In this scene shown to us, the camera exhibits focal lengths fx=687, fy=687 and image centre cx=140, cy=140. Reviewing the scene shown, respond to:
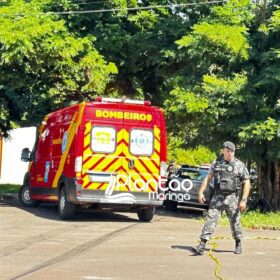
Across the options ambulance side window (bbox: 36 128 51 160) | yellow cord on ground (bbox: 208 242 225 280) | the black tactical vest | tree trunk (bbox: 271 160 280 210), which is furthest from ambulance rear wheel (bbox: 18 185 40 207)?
the black tactical vest

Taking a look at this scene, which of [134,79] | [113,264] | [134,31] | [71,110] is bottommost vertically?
[113,264]

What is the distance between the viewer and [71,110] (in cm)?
1587

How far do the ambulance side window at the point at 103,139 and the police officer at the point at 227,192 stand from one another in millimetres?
4961

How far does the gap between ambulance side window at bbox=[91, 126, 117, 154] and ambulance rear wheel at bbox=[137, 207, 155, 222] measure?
1795 millimetres

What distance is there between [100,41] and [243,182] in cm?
1006

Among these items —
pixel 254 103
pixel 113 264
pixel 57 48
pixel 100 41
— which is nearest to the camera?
pixel 113 264

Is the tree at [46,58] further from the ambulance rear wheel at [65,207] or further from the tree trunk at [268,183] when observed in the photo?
the tree trunk at [268,183]

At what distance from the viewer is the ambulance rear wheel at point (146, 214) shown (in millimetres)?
16117

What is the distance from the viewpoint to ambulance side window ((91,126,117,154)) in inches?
597

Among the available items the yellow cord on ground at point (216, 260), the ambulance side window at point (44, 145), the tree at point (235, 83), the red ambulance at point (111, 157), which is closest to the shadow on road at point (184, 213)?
the tree at point (235, 83)

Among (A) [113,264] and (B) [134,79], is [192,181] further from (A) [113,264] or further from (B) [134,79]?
(A) [113,264]

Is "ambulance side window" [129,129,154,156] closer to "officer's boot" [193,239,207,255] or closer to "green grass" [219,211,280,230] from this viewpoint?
"green grass" [219,211,280,230]

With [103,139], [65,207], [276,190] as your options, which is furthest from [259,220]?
[65,207]

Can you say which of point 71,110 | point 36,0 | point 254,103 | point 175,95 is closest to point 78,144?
point 71,110
